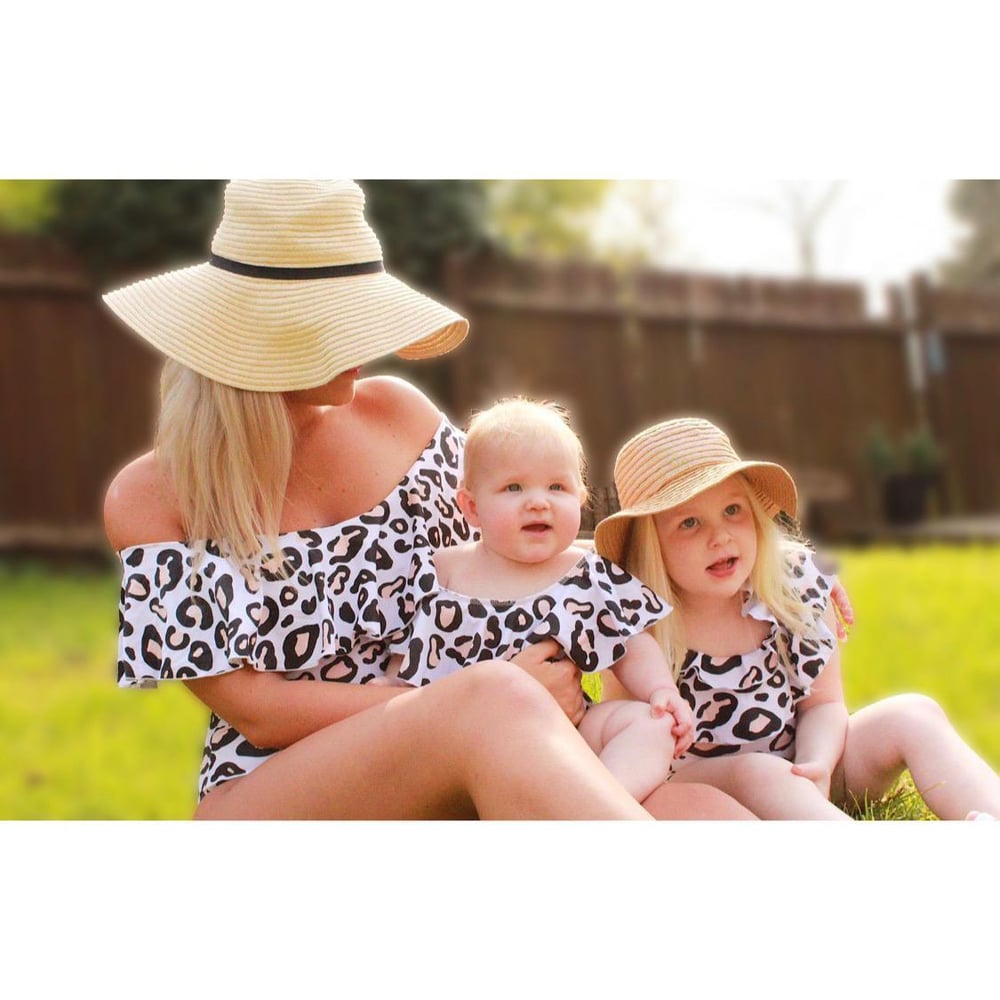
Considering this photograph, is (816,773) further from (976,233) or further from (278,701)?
(976,233)

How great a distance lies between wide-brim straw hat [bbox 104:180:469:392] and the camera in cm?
181

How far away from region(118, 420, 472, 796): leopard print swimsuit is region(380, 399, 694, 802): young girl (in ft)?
0.18

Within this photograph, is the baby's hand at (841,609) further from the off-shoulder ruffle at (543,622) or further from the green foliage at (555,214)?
the green foliage at (555,214)

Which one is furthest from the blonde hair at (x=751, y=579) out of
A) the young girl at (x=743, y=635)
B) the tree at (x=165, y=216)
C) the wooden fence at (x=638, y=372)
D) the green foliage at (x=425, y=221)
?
the green foliage at (x=425, y=221)

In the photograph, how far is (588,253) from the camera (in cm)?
877

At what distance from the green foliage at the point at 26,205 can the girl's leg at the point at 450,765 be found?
5.11m

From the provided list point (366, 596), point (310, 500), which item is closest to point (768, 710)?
point (366, 596)

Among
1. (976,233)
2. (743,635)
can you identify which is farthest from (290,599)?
(976,233)

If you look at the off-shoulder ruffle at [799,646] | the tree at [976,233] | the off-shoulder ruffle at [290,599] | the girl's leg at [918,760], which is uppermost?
the tree at [976,233]

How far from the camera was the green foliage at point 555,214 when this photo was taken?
377 inches
